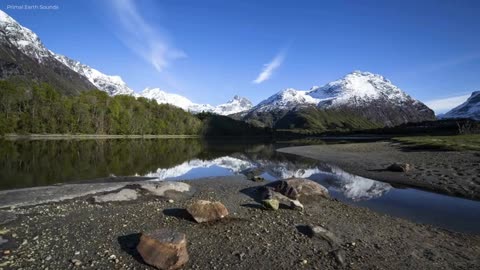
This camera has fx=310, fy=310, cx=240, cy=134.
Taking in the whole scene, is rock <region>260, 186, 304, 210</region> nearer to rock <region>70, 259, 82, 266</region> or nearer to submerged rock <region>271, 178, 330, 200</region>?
submerged rock <region>271, 178, 330, 200</region>

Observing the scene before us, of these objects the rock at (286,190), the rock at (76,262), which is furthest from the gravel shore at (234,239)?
the rock at (286,190)

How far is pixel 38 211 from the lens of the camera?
19125 mm

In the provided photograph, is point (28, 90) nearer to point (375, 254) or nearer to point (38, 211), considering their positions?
point (38, 211)

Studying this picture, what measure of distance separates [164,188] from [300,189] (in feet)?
36.5

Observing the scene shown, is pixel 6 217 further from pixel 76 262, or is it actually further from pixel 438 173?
pixel 438 173

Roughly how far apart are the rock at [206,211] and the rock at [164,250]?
177 inches

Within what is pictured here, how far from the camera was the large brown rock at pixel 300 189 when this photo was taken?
24794mm

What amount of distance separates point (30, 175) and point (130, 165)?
15484 millimetres

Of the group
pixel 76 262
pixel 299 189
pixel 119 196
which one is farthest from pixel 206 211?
pixel 299 189

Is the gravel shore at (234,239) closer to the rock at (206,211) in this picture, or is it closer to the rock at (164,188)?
the rock at (206,211)

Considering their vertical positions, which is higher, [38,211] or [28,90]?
[28,90]

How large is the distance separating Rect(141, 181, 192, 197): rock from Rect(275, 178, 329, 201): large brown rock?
8.09 meters

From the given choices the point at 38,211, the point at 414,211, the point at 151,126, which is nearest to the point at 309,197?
the point at 414,211

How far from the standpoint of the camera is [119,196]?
2316 cm
